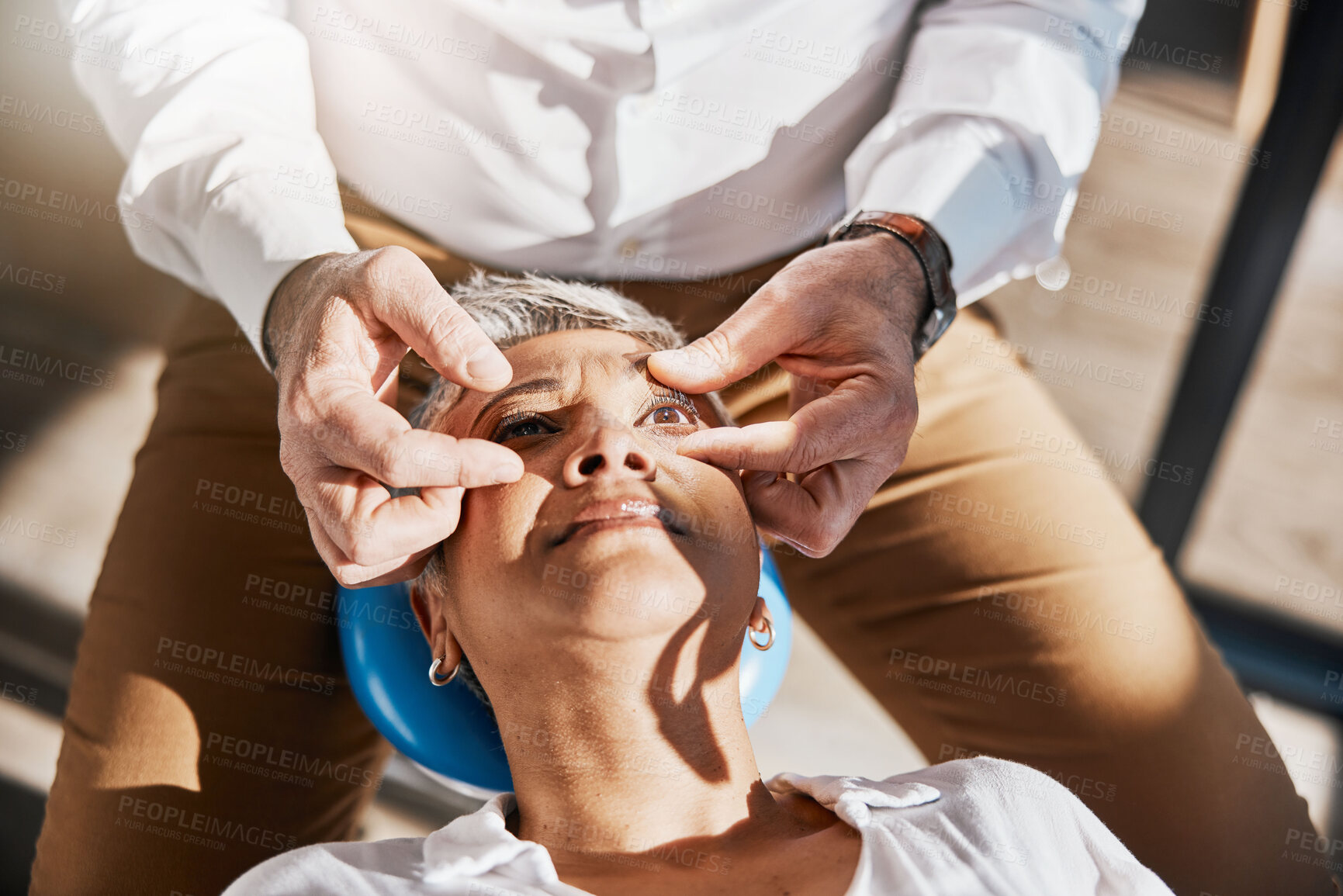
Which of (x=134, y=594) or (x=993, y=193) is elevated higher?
(x=993, y=193)

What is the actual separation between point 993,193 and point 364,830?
2.16 metres

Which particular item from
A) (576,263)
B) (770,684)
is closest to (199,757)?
(770,684)

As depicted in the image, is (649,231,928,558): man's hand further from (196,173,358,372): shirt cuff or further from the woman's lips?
(196,173,358,372): shirt cuff

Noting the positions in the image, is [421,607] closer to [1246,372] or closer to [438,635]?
[438,635]

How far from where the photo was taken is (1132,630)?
1677 mm

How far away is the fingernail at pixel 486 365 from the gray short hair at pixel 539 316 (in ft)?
0.77

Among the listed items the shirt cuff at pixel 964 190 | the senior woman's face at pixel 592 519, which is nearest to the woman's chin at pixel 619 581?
the senior woman's face at pixel 592 519

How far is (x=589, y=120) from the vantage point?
1.65 m

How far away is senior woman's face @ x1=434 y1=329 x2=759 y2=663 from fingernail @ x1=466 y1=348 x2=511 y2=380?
0.12 m

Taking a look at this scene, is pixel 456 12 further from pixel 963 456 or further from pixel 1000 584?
pixel 1000 584

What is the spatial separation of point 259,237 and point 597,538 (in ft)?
2.68

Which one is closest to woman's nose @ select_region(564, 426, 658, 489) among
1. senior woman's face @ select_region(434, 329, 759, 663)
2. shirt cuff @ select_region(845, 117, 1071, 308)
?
senior woman's face @ select_region(434, 329, 759, 663)

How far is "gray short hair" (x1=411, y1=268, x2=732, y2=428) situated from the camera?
1.49 metres

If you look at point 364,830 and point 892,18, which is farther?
point 364,830
